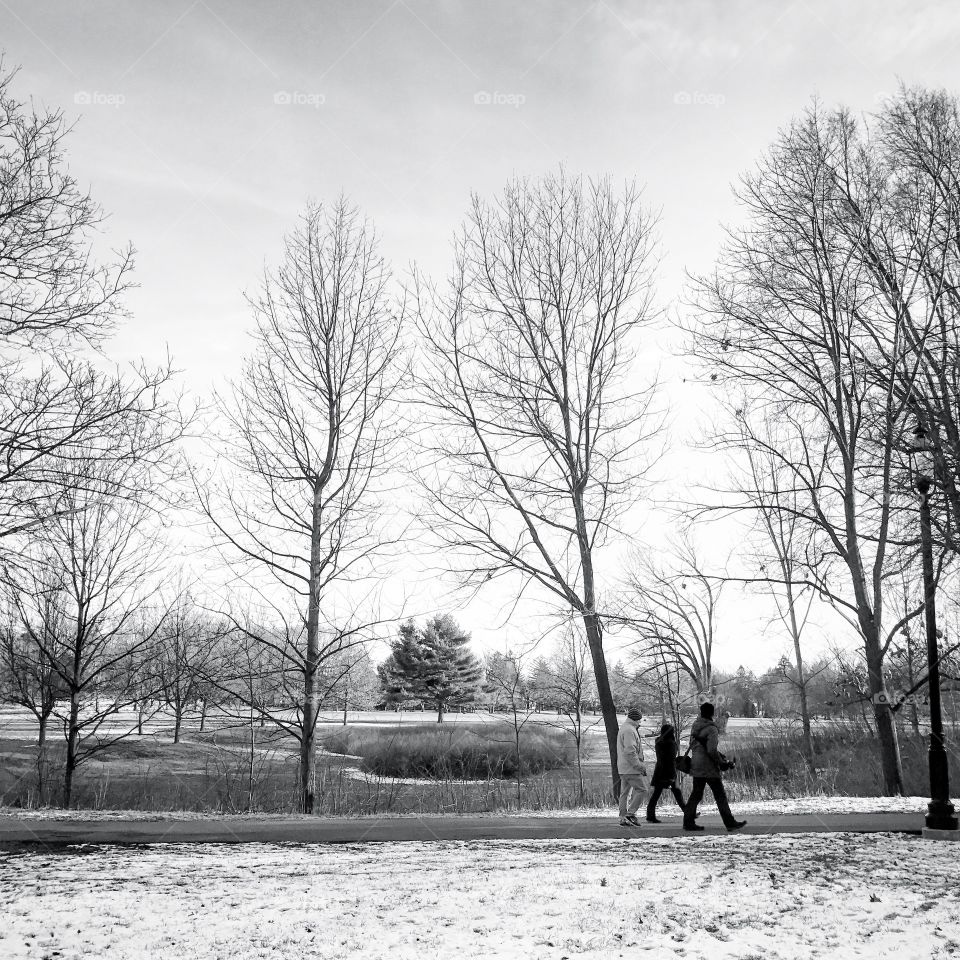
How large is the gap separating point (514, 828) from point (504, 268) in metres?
12.4

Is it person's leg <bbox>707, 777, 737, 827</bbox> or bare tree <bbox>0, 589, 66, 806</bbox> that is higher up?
bare tree <bbox>0, 589, 66, 806</bbox>

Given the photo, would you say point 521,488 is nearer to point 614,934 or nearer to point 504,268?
point 504,268

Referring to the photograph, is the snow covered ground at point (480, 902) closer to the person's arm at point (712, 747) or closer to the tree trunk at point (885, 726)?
the person's arm at point (712, 747)

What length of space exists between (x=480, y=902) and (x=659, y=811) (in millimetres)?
7856

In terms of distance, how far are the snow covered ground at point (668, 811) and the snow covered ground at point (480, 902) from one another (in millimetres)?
3220

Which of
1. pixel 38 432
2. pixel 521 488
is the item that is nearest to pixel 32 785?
pixel 38 432

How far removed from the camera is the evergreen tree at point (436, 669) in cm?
6469

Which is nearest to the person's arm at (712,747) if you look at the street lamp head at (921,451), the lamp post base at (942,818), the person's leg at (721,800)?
the person's leg at (721,800)

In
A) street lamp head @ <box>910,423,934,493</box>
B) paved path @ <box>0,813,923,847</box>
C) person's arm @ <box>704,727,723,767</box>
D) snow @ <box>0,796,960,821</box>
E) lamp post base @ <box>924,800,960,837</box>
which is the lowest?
snow @ <box>0,796,960,821</box>

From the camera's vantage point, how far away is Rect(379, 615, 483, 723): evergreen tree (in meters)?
64.7

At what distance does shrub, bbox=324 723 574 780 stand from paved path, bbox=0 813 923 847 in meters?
15.9

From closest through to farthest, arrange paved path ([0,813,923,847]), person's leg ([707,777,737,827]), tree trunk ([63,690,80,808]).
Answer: paved path ([0,813,923,847])
person's leg ([707,777,737,827])
tree trunk ([63,690,80,808])

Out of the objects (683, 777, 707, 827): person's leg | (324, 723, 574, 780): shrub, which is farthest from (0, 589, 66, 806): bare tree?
(324, 723, 574, 780): shrub

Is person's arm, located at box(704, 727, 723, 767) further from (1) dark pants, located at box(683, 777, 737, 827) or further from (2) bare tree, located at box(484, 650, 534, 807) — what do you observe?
(2) bare tree, located at box(484, 650, 534, 807)
